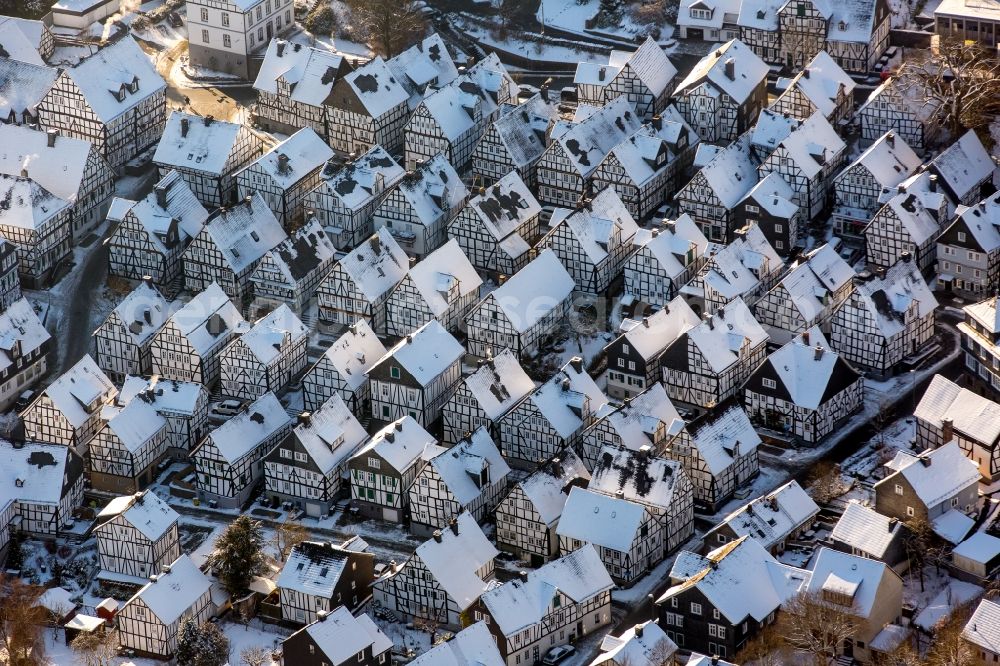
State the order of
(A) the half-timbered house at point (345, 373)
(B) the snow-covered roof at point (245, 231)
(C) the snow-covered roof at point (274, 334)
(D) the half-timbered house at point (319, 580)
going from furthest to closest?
(B) the snow-covered roof at point (245, 231)
(C) the snow-covered roof at point (274, 334)
(A) the half-timbered house at point (345, 373)
(D) the half-timbered house at point (319, 580)

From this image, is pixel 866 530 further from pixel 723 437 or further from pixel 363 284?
pixel 363 284

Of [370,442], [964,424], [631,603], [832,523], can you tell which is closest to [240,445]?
[370,442]

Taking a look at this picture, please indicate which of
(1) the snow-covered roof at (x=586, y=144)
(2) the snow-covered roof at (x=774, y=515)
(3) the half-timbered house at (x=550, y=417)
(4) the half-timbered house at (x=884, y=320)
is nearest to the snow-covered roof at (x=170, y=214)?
(1) the snow-covered roof at (x=586, y=144)

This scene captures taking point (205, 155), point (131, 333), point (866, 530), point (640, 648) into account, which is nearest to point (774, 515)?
point (866, 530)

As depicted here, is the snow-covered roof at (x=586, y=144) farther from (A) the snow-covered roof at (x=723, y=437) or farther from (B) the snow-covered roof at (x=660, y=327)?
(A) the snow-covered roof at (x=723, y=437)

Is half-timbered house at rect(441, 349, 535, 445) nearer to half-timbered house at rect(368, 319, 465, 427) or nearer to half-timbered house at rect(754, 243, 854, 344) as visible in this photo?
half-timbered house at rect(368, 319, 465, 427)

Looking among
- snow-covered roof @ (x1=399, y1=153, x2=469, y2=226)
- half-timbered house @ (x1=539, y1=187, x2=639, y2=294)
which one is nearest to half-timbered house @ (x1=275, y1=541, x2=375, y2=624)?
half-timbered house @ (x1=539, y1=187, x2=639, y2=294)
